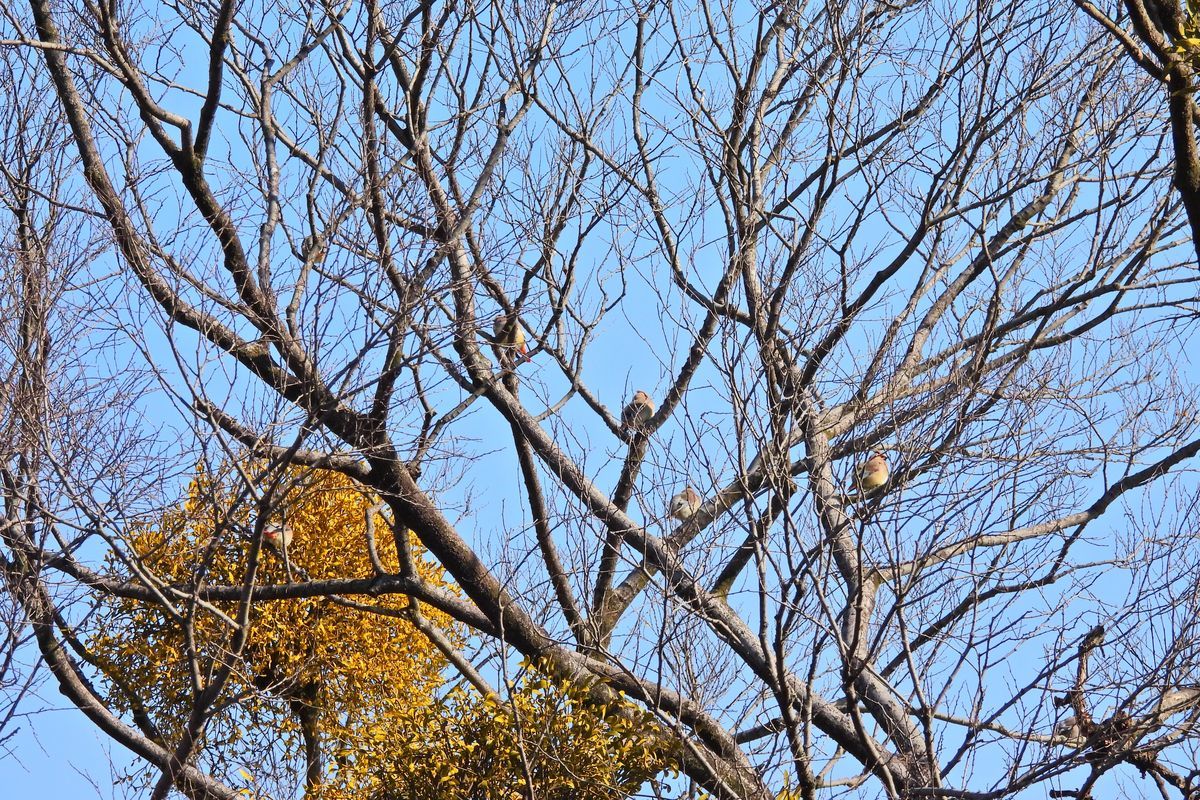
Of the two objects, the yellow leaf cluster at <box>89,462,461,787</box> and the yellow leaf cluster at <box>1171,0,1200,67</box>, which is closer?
the yellow leaf cluster at <box>1171,0,1200,67</box>

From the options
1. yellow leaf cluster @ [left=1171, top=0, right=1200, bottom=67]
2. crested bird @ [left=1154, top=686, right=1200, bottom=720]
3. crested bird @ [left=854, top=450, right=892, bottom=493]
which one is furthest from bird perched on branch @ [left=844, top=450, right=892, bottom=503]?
yellow leaf cluster @ [left=1171, top=0, right=1200, bottom=67]

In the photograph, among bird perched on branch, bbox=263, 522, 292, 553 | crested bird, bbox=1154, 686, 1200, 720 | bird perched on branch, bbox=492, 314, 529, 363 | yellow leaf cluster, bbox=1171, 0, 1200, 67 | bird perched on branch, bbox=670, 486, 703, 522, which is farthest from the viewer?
bird perched on branch, bbox=492, 314, 529, 363

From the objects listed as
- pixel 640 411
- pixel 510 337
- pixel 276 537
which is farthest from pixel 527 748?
pixel 510 337

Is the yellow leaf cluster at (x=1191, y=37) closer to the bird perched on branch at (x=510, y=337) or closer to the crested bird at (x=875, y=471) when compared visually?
the crested bird at (x=875, y=471)

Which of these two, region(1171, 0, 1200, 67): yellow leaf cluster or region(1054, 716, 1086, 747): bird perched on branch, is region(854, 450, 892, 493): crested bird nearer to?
region(1054, 716, 1086, 747): bird perched on branch

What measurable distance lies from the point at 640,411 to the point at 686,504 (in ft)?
4.52

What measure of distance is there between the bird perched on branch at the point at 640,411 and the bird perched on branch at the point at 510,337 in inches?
26.2

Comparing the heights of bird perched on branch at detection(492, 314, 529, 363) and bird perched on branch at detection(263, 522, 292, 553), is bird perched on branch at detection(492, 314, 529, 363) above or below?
above

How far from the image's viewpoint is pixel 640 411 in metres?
6.16

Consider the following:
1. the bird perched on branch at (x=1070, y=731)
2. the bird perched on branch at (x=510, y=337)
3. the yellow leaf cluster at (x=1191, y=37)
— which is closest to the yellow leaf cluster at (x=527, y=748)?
the bird perched on branch at (x=1070, y=731)

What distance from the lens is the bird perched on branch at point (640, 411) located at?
5544 millimetres

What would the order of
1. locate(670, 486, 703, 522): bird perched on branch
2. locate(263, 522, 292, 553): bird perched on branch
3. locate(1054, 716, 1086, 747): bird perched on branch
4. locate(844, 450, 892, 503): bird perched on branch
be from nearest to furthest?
locate(1054, 716, 1086, 747): bird perched on branch → locate(844, 450, 892, 503): bird perched on branch → locate(670, 486, 703, 522): bird perched on branch → locate(263, 522, 292, 553): bird perched on branch

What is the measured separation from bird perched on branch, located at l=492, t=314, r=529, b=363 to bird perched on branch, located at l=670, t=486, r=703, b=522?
57.1 inches

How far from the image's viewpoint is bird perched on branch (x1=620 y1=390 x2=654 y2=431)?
5.54 meters
